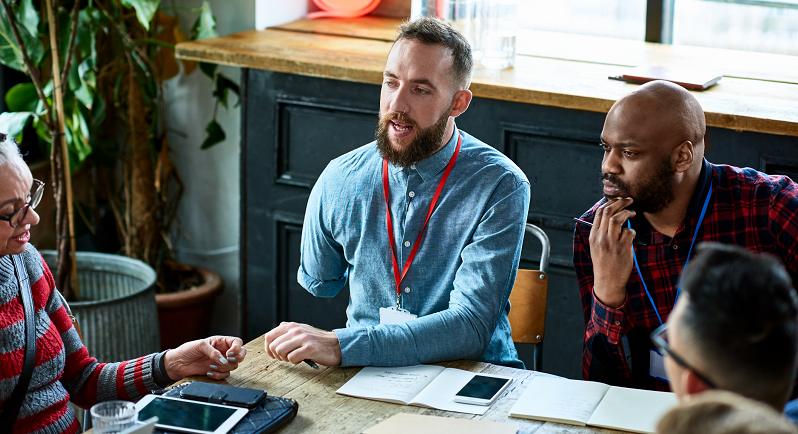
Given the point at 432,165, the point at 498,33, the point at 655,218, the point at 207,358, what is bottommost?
the point at 207,358

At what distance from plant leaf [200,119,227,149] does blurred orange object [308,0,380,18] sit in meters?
0.67

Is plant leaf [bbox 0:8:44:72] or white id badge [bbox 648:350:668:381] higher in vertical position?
plant leaf [bbox 0:8:44:72]

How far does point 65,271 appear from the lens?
298cm

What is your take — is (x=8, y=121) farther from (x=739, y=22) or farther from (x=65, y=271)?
(x=739, y=22)

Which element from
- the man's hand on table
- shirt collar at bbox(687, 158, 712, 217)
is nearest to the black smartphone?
the man's hand on table

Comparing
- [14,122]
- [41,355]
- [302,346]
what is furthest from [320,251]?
[14,122]

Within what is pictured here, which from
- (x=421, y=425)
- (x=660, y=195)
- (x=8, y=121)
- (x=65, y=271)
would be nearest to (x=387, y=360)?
(x=421, y=425)

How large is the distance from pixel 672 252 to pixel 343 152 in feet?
4.78

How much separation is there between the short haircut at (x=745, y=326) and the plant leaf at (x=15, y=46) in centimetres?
252

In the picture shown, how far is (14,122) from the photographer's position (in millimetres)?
2930

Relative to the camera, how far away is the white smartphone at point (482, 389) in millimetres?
1588

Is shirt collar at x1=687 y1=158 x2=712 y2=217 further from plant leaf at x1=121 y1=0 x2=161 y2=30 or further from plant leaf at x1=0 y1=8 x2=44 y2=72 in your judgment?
plant leaf at x1=0 y1=8 x2=44 y2=72

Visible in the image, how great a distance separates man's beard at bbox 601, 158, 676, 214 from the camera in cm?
191

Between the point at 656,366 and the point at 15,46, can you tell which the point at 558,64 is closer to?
the point at 656,366
